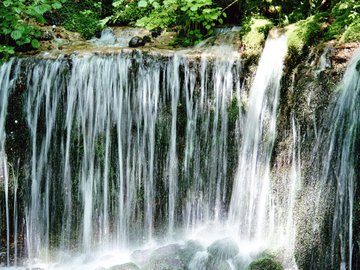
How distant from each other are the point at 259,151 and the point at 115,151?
7.05ft

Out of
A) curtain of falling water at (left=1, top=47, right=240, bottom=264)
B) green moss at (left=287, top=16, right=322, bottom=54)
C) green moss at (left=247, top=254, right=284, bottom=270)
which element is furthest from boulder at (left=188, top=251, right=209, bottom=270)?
green moss at (left=287, top=16, right=322, bottom=54)

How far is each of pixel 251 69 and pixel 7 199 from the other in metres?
4.13

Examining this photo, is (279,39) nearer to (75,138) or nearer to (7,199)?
(75,138)

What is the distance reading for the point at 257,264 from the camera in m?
4.79

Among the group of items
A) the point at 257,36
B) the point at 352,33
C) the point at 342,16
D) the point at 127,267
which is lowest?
the point at 127,267

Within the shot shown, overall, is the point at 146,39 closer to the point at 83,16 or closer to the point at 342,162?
the point at 83,16

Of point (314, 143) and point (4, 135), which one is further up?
point (314, 143)

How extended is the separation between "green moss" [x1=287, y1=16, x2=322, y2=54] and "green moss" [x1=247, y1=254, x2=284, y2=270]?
8.61ft

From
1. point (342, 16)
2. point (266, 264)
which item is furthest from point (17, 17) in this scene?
point (266, 264)

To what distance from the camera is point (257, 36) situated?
20.5ft

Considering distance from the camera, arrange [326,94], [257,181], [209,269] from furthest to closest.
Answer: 1. [257,181]
2. [209,269]
3. [326,94]

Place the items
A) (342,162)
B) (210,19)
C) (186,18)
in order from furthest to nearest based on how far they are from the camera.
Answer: (186,18)
(210,19)
(342,162)

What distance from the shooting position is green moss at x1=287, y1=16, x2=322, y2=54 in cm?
538

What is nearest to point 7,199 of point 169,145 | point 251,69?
point 169,145
